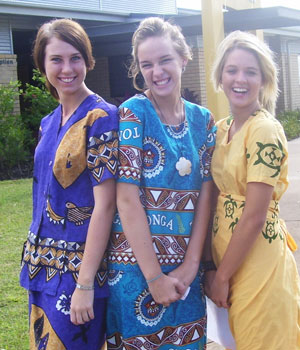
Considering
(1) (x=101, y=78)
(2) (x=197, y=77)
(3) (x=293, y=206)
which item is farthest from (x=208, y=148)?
(1) (x=101, y=78)

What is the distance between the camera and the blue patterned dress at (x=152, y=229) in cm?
250

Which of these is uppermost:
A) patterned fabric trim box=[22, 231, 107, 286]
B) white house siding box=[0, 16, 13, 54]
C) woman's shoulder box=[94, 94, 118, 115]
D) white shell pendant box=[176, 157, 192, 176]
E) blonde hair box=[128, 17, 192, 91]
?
white house siding box=[0, 16, 13, 54]

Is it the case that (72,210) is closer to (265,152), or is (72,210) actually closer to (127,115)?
(127,115)

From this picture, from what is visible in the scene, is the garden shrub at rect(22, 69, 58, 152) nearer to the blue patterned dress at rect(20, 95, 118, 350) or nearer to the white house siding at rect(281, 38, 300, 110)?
the blue patterned dress at rect(20, 95, 118, 350)

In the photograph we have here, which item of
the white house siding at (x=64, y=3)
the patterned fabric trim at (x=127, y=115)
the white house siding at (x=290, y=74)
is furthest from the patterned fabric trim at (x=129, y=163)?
the white house siding at (x=290, y=74)

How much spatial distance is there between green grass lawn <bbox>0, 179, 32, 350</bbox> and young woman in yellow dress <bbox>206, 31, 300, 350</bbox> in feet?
6.98

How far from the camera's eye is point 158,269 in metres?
2.47

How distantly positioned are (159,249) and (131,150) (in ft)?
1.47

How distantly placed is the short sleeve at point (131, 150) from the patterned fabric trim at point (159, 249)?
0.85 ft

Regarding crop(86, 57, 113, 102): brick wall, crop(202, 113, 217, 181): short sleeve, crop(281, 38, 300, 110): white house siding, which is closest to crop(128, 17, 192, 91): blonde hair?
crop(202, 113, 217, 181): short sleeve

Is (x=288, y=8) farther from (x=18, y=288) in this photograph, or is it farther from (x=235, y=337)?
(x=235, y=337)

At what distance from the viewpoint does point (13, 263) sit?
235 inches

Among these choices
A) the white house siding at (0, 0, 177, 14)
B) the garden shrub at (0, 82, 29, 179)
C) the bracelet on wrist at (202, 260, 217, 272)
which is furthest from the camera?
the white house siding at (0, 0, 177, 14)

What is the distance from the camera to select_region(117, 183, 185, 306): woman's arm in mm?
2439
